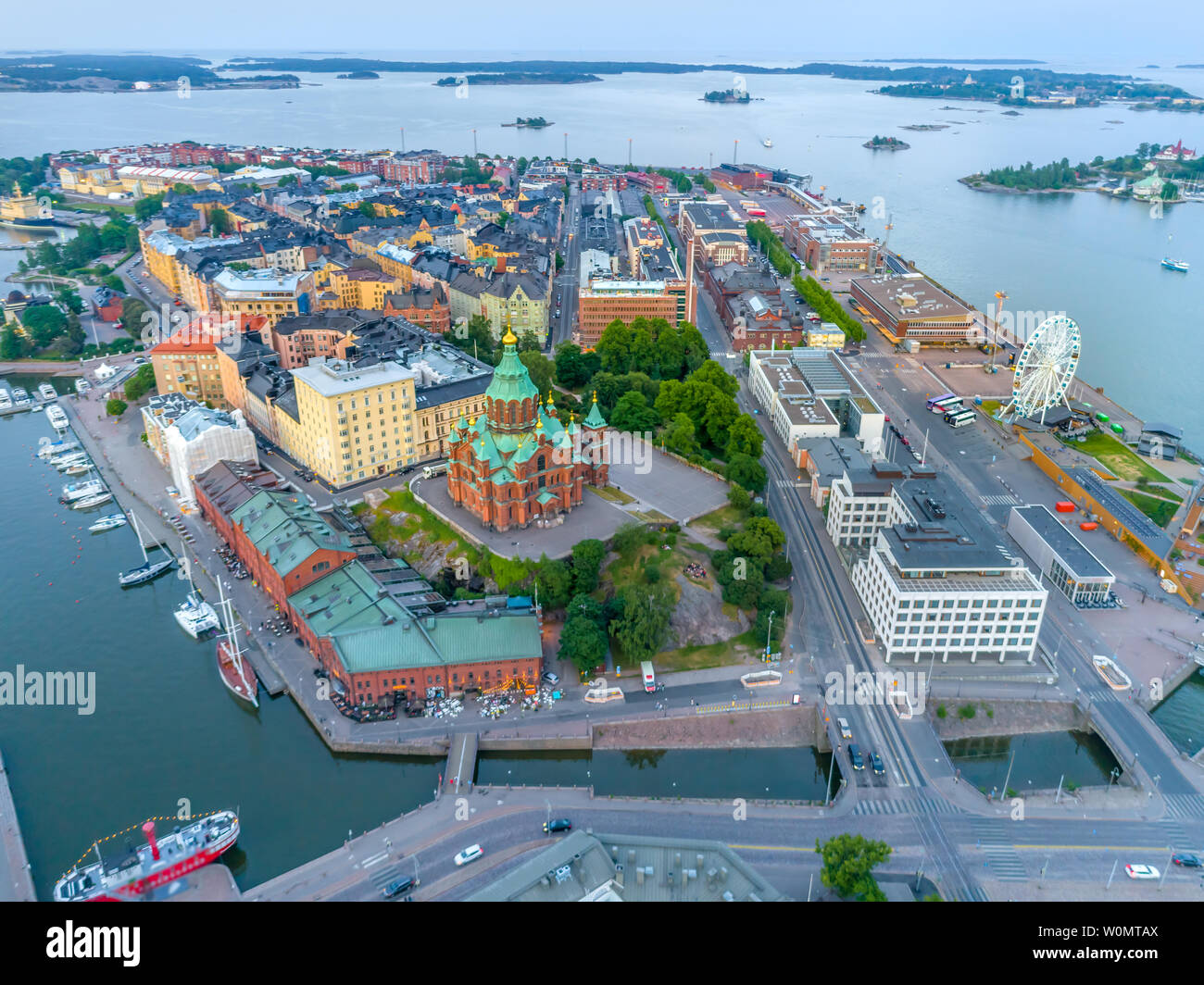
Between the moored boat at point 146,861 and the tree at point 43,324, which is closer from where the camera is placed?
the moored boat at point 146,861

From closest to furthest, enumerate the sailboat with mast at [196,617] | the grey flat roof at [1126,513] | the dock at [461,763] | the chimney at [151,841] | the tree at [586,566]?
1. the chimney at [151,841]
2. the dock at [461,763]
3. the sailboat with mast at [196,617]
4. the tree at [586,566]
5. the grey flat roof at [1126,513]

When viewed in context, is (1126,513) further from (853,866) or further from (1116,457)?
(853,866)

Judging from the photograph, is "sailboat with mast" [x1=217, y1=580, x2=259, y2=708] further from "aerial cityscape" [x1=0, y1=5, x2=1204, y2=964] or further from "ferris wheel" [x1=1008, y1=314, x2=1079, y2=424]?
"ferris wheel" [x1=1008, y1=314, x2=1079, y2=424]

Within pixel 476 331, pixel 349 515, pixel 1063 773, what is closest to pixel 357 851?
pixel 349 515

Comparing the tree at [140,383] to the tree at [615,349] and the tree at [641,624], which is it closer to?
the tree at [615,349]

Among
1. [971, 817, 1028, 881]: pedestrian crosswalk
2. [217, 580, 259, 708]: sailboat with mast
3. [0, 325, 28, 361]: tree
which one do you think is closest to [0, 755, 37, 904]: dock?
[217, 580, 259, 708]: sailboat with mast

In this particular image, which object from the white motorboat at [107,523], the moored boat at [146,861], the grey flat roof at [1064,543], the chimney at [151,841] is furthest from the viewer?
the white motorboat at [107,523]

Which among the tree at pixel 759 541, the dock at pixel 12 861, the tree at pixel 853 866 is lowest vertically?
the dock at pixel 12 861

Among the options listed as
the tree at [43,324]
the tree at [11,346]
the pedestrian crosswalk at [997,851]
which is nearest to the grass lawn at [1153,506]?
the pedestrian crosswalk at [997,851]
